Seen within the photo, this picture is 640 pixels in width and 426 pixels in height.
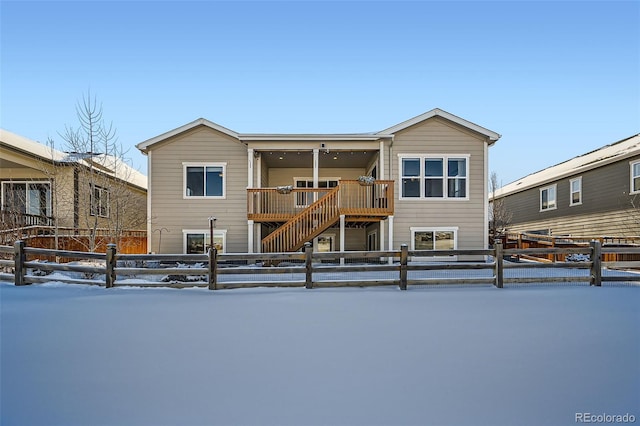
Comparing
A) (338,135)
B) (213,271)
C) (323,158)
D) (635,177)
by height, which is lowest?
(213,271)

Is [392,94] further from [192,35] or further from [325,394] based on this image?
[325,394]

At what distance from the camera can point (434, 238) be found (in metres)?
14.5

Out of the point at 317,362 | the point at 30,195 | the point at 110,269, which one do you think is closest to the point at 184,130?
the point at 110,269

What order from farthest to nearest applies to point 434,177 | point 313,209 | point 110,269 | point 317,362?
1. point 434,177
2. point 313,209
3. point 110,269
4. point 317,362

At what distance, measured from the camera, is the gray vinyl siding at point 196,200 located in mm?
14531

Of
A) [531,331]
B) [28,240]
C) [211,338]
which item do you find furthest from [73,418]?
[28,240]

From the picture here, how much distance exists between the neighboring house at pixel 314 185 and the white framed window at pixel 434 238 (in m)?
0.04

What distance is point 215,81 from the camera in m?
23.5

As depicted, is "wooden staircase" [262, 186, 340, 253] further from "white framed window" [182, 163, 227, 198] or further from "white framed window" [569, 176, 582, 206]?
"white framed window" [569, 176, 582, 206]

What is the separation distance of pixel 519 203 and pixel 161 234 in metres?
24.0

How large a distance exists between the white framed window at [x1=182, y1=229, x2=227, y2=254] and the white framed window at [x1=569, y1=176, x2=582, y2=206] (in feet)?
62.0

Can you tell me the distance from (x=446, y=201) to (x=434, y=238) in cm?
157

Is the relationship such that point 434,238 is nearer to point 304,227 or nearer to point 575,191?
point 304,227

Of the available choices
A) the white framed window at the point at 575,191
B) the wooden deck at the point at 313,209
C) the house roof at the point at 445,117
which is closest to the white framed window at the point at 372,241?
the wooden deck at the point at 313,209
